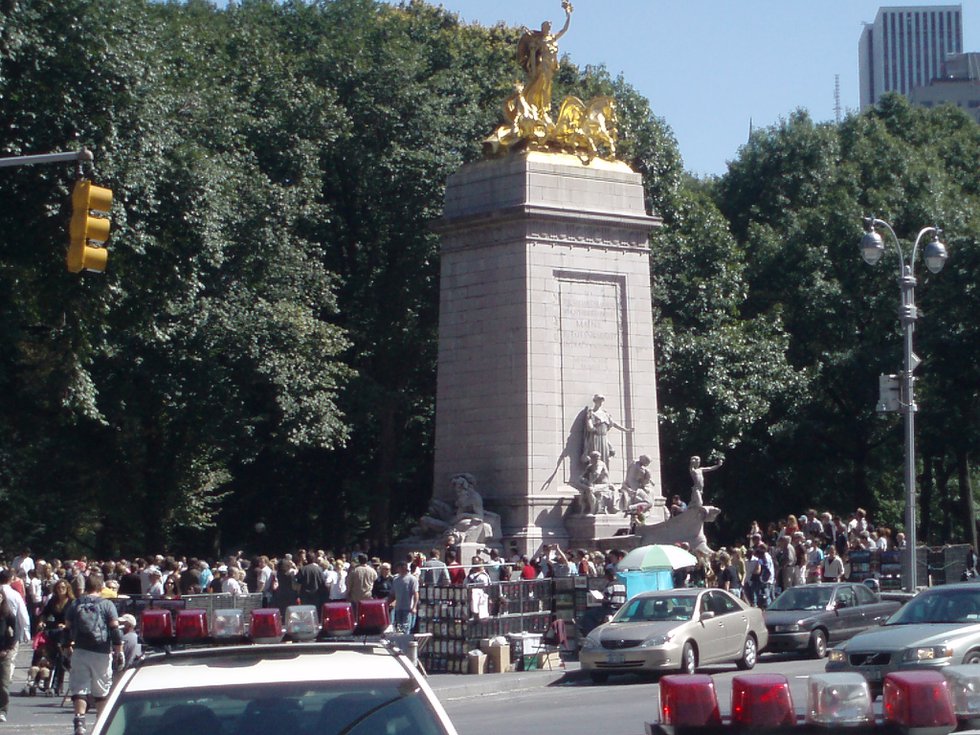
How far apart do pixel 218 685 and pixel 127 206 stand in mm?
25346

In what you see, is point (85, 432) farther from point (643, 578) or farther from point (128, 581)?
point (643, 578)

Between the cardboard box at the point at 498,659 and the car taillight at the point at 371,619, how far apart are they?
59.6 ft

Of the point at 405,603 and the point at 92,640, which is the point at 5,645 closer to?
the point at 92,640

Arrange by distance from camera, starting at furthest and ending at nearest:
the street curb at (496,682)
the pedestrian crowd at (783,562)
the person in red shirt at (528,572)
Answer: the pedestrian crowd at (783,562), the person in red shirt at (528,572), the street curb at (496,682)

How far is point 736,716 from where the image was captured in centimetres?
770

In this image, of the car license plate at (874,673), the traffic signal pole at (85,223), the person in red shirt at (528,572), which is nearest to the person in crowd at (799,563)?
the person in red shirt at (528,572)

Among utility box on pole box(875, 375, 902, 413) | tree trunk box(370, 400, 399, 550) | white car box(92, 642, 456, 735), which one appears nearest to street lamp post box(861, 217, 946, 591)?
utility box on pole box(875, 375, 902, 413)

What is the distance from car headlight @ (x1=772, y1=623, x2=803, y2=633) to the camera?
2619 cm

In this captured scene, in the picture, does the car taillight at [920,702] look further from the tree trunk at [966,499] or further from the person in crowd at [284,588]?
the tree trunk at [966,499]

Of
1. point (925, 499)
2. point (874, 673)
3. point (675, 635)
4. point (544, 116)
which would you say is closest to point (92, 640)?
point (874, 673)

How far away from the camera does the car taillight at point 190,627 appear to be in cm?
784

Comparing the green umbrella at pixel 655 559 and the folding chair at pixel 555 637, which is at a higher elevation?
the green umbrella at pixel 655 559

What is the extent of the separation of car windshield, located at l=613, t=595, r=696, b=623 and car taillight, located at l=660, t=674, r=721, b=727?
54.4 ft

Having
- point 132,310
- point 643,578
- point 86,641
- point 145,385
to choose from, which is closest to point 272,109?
point 145,385
